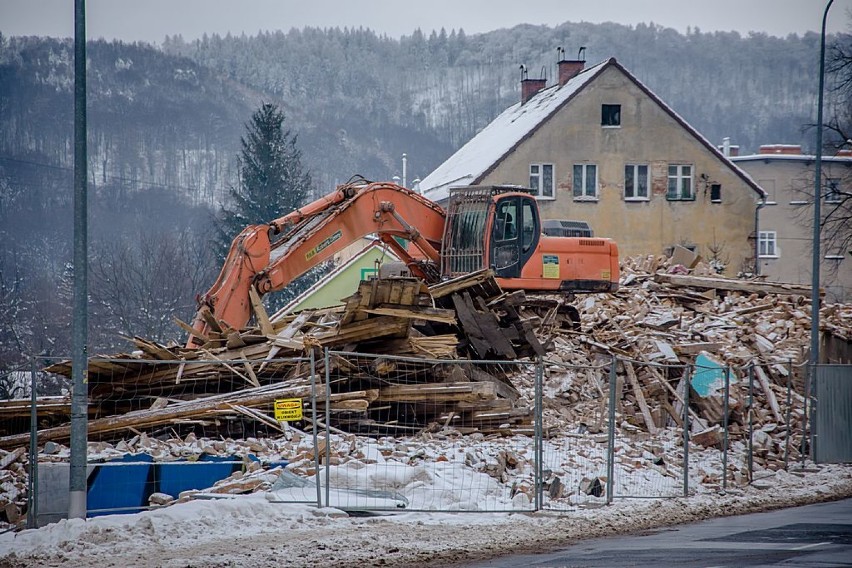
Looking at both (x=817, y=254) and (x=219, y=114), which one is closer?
(x=817, y=254)

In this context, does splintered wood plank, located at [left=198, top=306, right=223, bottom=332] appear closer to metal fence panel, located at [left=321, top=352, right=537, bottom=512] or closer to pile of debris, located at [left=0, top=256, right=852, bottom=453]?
pile of debris, located at [left=0, top=256, right=852, bottom=453]

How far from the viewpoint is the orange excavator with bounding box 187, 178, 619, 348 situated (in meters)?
19.3

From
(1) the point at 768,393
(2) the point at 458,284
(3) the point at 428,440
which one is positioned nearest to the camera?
(3) the point at 428,440

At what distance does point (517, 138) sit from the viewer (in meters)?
46.6

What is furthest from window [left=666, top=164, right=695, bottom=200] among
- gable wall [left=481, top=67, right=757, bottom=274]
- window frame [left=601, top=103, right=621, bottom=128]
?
Result: window frame [left=601, top=103, right=621, bottom=128]

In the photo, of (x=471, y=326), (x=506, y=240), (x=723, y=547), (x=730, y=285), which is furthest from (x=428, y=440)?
(x=730, y=285)

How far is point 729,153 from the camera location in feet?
237

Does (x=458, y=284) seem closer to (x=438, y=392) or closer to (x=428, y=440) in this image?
(x=438, y=392)

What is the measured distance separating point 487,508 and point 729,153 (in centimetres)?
6201

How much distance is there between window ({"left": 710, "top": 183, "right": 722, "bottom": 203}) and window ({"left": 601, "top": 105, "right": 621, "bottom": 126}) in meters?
4.76

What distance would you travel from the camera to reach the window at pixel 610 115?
47500 mm

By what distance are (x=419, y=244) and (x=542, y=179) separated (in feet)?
80.5

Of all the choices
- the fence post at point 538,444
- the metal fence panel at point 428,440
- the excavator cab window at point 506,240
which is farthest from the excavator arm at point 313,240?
the fence post at point 538,444

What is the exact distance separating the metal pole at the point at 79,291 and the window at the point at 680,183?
125 ft
